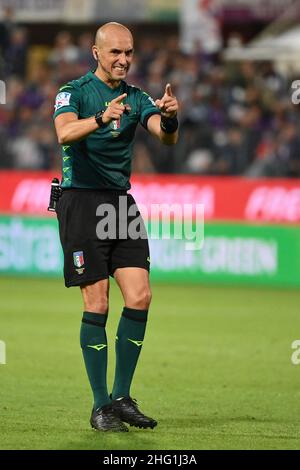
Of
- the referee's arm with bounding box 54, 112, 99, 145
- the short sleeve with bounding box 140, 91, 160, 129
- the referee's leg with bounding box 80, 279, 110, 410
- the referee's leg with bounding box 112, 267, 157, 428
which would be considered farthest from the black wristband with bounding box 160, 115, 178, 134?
the referee's leg with bounding box 80, 279, 110, 410

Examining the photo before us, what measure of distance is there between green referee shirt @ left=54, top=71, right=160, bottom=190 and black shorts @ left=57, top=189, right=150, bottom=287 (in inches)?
3.2

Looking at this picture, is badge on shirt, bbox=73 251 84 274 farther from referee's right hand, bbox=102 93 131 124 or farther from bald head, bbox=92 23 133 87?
bald head, bbox=92 23 133 87

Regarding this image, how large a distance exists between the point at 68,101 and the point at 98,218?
78cm

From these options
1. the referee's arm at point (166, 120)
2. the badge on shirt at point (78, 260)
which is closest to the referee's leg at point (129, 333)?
the badge on shirt at point (78, 260)

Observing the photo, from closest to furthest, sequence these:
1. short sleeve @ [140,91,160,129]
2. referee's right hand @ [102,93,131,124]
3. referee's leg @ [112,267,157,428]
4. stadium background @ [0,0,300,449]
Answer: referee's right hand @ [102,93,131,124] → referee's leg @ [112,267,157,428] → short sleeve @ [140,91,160,129] → stadium background @ [0,0,300,449]

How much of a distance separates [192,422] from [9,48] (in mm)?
14720

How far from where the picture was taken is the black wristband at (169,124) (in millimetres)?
7656

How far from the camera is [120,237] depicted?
7.84 metres

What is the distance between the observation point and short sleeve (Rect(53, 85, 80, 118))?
24.7 ft

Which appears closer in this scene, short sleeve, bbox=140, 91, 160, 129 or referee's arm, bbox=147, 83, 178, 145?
referee's arm, bbox=147, 83, 178, 145

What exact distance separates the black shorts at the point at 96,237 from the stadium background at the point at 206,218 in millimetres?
1027

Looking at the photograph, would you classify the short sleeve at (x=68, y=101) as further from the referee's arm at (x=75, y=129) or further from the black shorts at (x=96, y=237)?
the black shorts at (x=96, y=237)

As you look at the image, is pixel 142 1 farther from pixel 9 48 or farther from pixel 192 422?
pixel 192 422

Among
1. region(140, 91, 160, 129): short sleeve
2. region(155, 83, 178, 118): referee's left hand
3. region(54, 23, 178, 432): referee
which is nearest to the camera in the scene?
region(155, 83, 178, 118): referee's left hand
